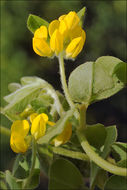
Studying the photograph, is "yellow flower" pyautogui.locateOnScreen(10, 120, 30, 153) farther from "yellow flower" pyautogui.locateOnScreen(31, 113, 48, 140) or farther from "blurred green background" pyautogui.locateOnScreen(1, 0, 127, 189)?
"blurred green background" pyautogui.locateOnScreen(1, 0, 127, 189)

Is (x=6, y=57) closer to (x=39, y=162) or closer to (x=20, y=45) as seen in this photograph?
(x=20, y=45)

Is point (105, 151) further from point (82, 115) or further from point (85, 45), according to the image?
point (85, 45)

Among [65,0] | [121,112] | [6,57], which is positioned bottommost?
[121,112]

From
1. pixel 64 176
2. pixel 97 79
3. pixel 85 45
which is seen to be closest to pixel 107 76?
pixel 97 79

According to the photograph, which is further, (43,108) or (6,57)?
(6,57)

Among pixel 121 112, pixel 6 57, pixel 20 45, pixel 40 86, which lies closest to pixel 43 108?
pixel 40 86

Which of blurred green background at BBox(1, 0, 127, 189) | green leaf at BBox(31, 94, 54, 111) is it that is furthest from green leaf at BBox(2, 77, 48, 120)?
blurred green background at BBox(1, 0, 127, 189)

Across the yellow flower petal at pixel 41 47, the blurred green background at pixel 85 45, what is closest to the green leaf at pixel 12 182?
the yellow flower petal at pixel 41 47

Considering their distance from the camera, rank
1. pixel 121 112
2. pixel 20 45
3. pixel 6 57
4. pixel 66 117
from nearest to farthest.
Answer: pixel 66 117 → pixel 6 57 → pixel 20 45 → pixel 121 112
